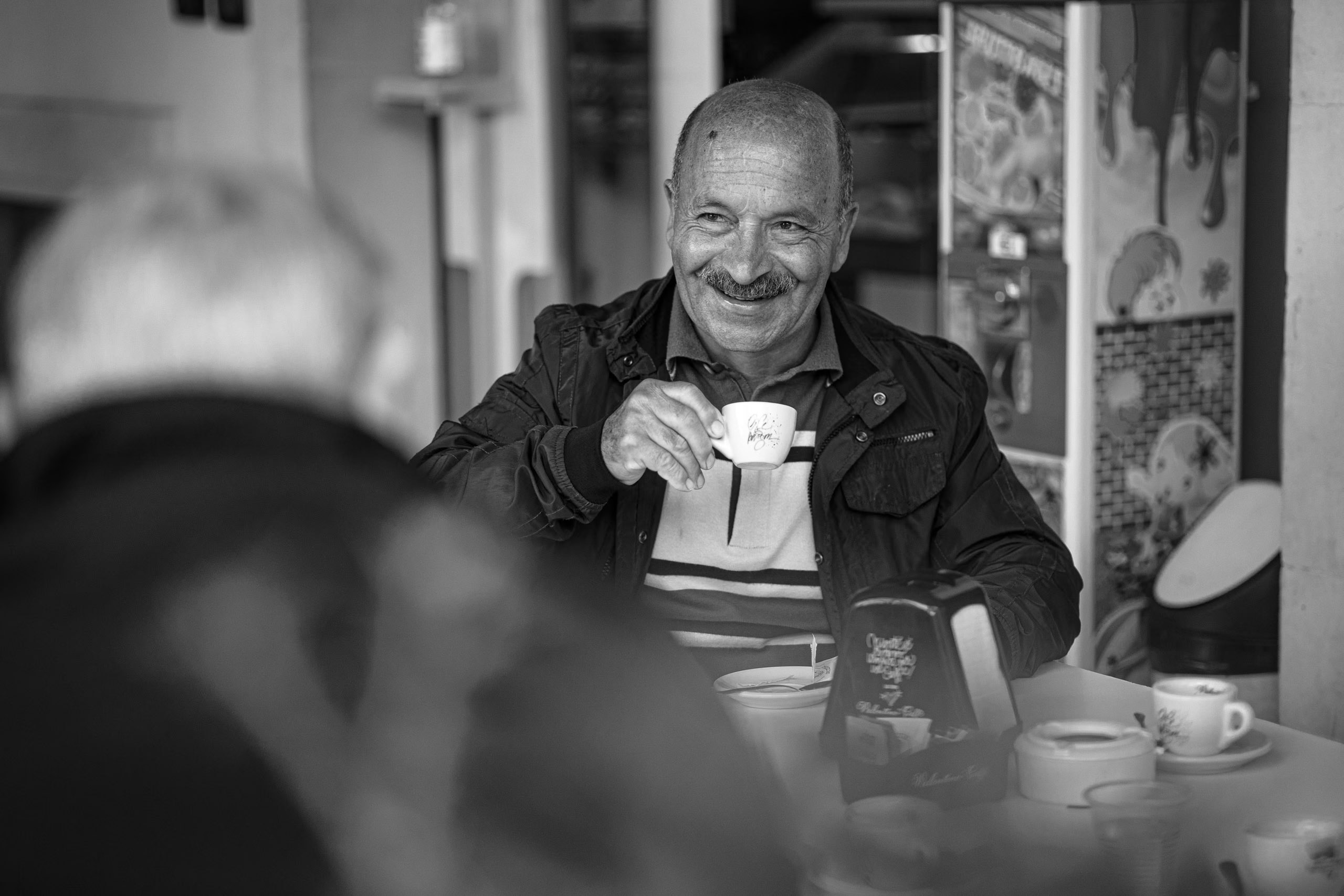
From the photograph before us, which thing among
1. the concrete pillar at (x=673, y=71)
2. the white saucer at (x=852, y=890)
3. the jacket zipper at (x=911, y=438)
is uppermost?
the concrete pillar at (x=673, y=71)

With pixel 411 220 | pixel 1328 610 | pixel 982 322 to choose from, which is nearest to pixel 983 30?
pixel 982 322

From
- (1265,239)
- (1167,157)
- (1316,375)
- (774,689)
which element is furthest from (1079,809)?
(1265,239)

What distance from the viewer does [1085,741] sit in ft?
5.79

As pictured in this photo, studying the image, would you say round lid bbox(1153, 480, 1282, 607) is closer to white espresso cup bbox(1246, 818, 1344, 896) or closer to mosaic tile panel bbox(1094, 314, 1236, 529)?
mosaic tile panel bbox(1094, 314, 1236, 529)

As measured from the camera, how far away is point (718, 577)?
2.58 m

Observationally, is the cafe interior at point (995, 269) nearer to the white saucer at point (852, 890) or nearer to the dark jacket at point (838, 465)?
the white saucer at point (852, 890)

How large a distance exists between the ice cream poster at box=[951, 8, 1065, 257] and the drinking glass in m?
2.63

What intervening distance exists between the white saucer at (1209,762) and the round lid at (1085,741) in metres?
0.02

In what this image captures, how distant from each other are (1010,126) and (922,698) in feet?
8.44

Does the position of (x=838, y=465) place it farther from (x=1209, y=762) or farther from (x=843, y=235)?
(x=1209, y=762)

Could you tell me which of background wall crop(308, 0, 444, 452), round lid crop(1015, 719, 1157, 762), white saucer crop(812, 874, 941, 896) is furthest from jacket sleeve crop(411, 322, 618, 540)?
background wall crop(308, 0, 444, 452)

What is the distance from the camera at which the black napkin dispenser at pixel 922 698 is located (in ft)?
5.56

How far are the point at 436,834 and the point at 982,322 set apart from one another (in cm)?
336

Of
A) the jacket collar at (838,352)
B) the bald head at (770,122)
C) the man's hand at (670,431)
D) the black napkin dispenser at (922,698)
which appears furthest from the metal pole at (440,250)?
the black napkin dispenser at (922,698)
